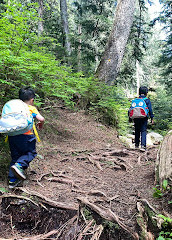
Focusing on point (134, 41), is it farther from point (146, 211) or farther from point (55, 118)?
point (146, 211)

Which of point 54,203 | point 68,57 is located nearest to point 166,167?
point 54,203

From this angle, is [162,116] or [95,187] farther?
[162,116]

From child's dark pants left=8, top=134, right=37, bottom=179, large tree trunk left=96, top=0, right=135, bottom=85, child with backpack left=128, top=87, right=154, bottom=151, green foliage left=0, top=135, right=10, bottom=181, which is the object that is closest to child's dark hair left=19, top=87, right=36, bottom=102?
child's dark pants left=8, top=134, right=37, bottom=179

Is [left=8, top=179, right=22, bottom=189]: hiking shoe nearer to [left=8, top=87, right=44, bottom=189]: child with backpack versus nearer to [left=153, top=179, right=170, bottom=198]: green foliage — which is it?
[left=8, top=87, right=44, bottom=189]: child with backpack

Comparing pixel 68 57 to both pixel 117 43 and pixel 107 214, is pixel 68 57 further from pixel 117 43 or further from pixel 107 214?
pixel 107 214

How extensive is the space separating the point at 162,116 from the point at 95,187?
563 inches

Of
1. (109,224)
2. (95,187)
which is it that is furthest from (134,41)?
(109,224)

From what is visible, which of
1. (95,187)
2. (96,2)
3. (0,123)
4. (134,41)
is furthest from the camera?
(96,2)

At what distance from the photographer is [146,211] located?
2.24 meters

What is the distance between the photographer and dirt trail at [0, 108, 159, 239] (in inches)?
108

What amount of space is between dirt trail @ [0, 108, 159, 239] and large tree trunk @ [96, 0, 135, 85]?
3.54 metres

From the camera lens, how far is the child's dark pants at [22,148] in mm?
3248

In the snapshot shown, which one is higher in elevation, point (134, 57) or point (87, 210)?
point (134, 57)

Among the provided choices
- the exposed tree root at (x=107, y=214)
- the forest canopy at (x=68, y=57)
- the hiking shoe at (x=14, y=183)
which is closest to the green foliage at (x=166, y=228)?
the exposed tree root at (x=107, y=214)
